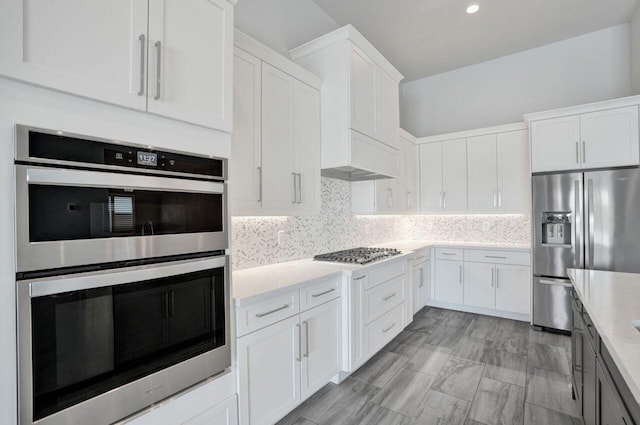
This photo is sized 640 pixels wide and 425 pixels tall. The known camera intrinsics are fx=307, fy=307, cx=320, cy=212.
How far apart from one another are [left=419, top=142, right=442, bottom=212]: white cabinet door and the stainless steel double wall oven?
151 inches

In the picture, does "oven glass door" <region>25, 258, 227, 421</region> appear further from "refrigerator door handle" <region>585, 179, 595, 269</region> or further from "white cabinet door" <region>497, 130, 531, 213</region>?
"white cabinet door" <region>497, 130, 531, 213</region>

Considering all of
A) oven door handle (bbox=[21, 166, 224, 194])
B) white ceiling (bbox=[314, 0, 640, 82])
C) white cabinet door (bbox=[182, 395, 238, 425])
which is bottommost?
white cabinet door (bbox=[182, 395, 238, 425])

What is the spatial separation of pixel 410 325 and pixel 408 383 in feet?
4.41

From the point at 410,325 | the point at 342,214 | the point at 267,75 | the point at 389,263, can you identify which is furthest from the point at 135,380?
the point at 410,325

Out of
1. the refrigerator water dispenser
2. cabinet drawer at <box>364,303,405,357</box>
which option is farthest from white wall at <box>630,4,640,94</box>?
cabinet drawer at <box>364,303,405,357</box>

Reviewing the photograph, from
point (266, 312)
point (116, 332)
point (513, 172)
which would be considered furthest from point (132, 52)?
point (513, 172)

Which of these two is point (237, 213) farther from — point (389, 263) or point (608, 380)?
point (608, 380)

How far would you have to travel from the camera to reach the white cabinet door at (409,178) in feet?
14.3

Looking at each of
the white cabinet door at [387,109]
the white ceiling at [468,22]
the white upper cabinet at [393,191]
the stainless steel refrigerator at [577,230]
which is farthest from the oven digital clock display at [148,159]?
the stainless steel refrigerator at [577,230]

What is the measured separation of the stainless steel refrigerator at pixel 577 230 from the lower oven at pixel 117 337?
3.69 meters

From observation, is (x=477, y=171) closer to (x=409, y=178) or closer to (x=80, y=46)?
(x=409, y=178)

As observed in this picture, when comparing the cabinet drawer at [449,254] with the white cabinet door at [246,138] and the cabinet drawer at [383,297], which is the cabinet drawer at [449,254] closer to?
the cabinet drawer at [383,297]

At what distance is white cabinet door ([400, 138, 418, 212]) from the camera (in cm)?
437

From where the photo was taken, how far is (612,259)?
10.5 feet
